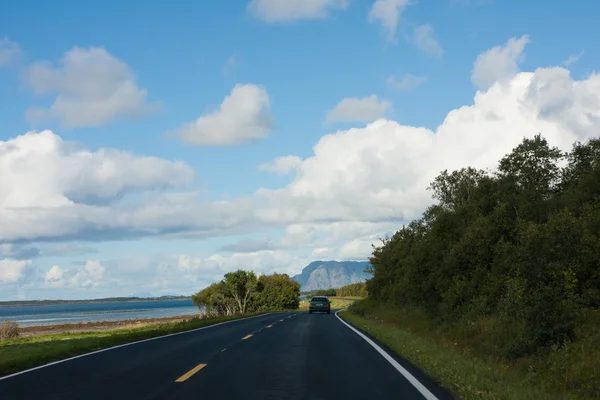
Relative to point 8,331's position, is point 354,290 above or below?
below

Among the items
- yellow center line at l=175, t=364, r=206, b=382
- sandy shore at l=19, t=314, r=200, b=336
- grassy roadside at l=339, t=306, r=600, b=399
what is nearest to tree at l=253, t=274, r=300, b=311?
sandy shore at l=19, t=314, r=200, b=336

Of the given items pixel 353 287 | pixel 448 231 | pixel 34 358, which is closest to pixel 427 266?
pixel 448 231

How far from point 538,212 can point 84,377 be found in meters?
20.2

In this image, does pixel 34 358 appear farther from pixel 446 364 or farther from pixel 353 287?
pixel 353 287

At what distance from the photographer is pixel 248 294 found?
310 feet

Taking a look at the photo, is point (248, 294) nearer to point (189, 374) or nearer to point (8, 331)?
point (8, 331)

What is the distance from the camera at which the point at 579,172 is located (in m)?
28.2

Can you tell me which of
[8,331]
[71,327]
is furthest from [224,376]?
[71,327]

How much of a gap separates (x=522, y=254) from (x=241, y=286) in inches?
3096

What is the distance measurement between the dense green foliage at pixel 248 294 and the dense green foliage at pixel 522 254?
1997 inches

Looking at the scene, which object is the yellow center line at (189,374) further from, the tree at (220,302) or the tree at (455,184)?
the tree at (220,302)

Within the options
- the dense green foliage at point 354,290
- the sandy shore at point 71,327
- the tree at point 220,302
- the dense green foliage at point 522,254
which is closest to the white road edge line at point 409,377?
the dense green foliage at point 522,254

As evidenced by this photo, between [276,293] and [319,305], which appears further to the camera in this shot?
[276,293]

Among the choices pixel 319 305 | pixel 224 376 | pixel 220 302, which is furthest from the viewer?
pixel 220 302
